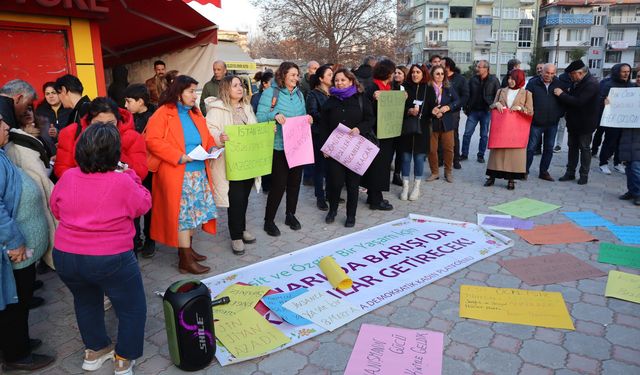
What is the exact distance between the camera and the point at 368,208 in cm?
645

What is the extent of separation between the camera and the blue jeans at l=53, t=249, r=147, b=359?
8.24 feet

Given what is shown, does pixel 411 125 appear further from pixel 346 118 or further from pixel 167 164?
pixel 167 164

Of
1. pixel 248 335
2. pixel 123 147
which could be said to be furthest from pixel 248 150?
pixel 248 335

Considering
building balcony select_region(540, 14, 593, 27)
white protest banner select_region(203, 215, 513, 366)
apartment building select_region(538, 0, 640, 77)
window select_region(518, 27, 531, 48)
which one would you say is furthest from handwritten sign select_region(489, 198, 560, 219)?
building balcony select_region(540, 14, 593, 27)

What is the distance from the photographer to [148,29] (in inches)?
345

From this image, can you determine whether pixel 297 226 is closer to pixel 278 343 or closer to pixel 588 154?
pixel 278 343

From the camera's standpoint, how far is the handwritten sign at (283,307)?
3.40 m

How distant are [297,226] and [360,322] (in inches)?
90.1

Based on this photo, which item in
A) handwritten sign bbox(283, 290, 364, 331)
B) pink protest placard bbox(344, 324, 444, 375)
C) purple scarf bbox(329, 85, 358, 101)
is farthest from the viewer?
purple scarf bbox(329, 85, 358, 101)

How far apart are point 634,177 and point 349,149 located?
4213 millimetres

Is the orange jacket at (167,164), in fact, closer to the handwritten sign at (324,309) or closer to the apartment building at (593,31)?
the handwritten sign at (324,309)

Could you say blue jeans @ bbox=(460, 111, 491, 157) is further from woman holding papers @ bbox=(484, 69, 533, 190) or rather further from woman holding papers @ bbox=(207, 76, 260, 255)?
woman holding papers @ bbox=(207, 76, 260, 255)

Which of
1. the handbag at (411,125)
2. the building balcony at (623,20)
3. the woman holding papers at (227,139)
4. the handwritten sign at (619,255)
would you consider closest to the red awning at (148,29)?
the woman holding papers at (227,139)

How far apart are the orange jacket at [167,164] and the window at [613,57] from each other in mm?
73734
